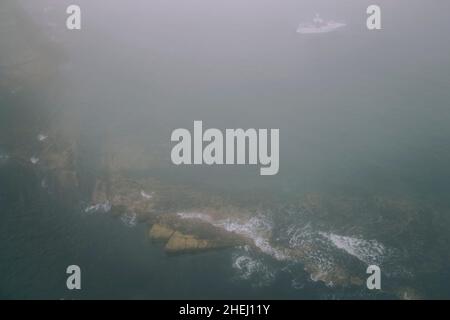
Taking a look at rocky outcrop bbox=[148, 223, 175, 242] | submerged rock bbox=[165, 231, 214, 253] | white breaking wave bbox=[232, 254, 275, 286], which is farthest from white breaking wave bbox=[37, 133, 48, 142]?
white breaking wave bbox=[232, 254, 275, 286]

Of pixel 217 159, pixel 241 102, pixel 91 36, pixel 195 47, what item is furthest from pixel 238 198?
pixel 91 36

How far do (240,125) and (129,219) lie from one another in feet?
59.7

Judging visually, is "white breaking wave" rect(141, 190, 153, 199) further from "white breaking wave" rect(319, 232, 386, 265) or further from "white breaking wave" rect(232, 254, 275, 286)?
"white breaking wave" rect(319, 232, 386, 265)

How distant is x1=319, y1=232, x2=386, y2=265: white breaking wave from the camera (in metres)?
41.3

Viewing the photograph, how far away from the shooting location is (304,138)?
55.5 m

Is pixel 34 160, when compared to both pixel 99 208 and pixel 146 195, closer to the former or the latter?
pixel 99 208

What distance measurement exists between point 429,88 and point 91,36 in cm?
4792

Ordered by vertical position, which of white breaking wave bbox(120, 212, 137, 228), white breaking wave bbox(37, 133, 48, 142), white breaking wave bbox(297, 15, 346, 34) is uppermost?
white breaking wave bbox(297, 15, 346, 34)

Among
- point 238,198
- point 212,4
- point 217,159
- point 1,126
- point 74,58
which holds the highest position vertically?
point 212,4

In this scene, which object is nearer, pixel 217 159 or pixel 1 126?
pixel 217 159

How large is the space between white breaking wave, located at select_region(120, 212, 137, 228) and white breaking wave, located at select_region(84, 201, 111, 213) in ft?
6.02

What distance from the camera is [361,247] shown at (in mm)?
42281

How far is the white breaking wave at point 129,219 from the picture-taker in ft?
148

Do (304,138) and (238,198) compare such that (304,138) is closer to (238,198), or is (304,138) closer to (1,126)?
(238,198)
